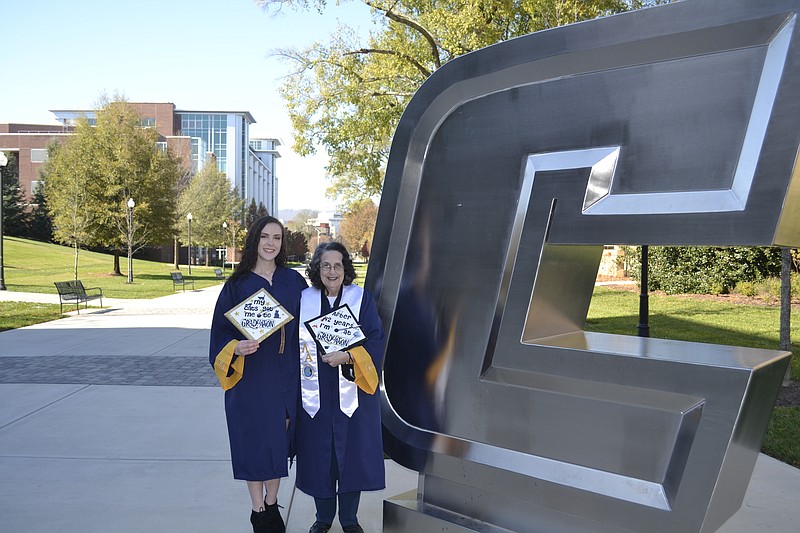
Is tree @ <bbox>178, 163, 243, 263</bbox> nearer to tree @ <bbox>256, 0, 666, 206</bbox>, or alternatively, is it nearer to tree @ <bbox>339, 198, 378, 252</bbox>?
tree @ <bbox>339, 198, 378, 252</bbox>

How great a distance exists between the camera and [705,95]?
→ 8.85 ft

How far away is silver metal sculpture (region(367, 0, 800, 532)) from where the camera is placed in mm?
2627

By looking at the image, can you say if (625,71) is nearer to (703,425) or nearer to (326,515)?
(703,425)

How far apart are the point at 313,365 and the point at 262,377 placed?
30 cm

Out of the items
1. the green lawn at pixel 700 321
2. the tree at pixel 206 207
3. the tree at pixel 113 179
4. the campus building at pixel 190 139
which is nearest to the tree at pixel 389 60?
the green lawn at pixel 700 321

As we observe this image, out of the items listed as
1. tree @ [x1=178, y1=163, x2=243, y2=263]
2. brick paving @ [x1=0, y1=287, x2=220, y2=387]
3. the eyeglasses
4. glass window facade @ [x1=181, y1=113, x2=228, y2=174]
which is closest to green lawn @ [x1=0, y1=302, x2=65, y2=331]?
brick paving @ [x1=0, y1=287, x2=220, y2=387]

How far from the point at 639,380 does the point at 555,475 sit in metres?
0.63

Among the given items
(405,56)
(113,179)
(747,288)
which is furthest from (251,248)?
(113,179)

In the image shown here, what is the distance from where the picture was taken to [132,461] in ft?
16.9

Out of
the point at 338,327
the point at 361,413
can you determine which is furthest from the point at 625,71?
the point at 361,413

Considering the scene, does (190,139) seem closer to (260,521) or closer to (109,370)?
(109,370)

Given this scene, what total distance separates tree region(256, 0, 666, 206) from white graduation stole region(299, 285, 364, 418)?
10022mm

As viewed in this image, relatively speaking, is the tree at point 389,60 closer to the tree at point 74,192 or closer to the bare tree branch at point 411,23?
the bare tree branch at point 411,23

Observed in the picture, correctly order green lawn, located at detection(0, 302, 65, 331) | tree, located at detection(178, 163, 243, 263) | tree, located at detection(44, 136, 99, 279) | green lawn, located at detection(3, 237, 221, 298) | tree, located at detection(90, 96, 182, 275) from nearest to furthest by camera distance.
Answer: green lawn, located at detection(0, 302, 65, 331)
green lawn, located at detection(3, 237, 221, 298)
tree, located at detection(44, 136, 99, 279)
tree, located at detection(90, 96, 182, 275)
tree, located at detection(178, 163, 243, 263)
